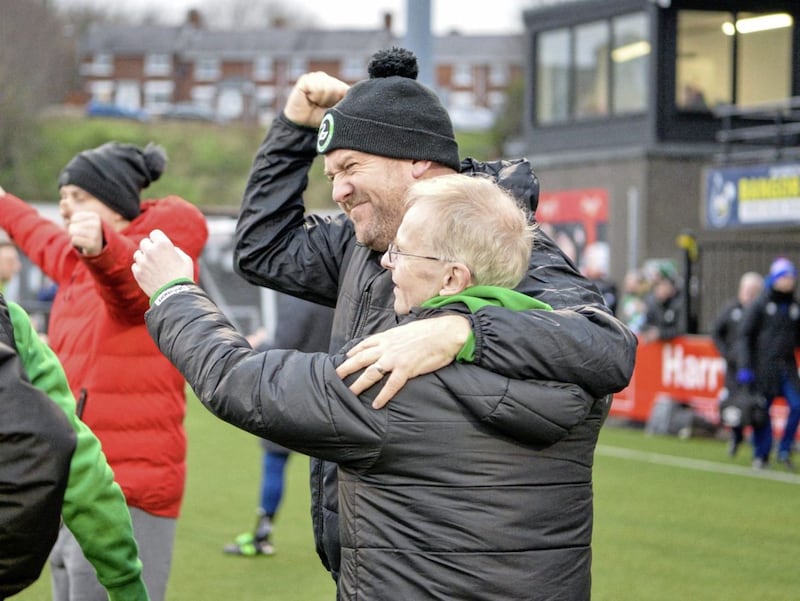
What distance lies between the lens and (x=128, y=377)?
459 cm

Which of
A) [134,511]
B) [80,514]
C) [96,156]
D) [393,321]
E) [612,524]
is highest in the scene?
[96,156]

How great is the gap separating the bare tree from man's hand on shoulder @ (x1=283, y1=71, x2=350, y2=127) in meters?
50.0

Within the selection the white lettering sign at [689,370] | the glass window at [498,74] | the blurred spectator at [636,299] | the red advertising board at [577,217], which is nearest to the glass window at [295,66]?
the glass window at [498,74]

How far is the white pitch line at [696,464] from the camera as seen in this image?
12.6m

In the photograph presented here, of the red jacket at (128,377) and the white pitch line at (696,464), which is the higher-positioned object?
the red jacket at (128,377)

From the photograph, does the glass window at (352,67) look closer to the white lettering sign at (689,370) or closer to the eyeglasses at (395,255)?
the white lettering sign at (689,370)

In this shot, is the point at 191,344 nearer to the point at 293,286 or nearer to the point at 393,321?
the point at 393,321

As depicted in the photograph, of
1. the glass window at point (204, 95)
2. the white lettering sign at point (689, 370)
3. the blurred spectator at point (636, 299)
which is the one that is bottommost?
the white lettering sign at point (689, 370)

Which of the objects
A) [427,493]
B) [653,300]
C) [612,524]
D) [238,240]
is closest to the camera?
[427,493]

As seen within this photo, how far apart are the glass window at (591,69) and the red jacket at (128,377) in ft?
83.7

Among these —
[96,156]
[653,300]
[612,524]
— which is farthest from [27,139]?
[96,156]

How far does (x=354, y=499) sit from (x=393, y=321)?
447mm

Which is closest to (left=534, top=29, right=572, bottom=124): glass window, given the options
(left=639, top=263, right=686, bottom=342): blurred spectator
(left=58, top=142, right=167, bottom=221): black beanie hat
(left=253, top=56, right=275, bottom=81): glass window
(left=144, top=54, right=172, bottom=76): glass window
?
(left=639, top=263, right=686, bottom=342): blurred spectator

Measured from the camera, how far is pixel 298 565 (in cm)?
838
